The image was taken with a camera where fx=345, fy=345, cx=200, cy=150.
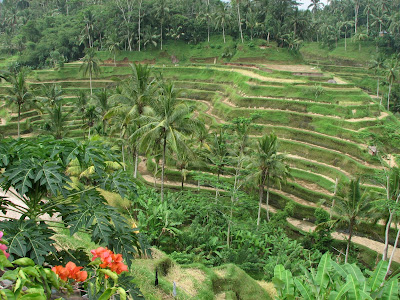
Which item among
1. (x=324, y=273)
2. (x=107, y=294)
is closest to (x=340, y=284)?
(x=324, y=273)

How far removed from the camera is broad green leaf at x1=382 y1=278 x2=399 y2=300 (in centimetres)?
517

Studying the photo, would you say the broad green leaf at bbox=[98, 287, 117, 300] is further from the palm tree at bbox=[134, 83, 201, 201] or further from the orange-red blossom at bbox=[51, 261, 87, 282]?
the palm tree at bbox=[134, 83, 201, 201]

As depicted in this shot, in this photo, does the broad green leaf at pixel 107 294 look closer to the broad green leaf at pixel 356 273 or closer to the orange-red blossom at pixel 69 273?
the orange-red blossom at pixel 69 273

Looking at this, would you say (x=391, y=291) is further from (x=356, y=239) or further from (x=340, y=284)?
(x=356, y=239)

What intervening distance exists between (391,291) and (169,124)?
13.0 metres

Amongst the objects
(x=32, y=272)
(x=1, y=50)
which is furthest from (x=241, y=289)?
(x=1, y=50)

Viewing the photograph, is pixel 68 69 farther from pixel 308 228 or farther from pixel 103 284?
pixel 103 284

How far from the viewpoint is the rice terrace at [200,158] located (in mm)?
4707

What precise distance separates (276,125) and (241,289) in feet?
84.7

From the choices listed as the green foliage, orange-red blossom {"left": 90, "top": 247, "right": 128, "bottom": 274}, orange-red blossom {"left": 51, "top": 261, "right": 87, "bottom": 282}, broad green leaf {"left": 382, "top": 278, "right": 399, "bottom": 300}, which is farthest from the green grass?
the green foliage

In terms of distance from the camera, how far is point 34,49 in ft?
206

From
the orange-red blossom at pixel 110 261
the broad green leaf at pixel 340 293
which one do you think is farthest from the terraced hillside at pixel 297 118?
the orange-red blossom at pixel 110 261

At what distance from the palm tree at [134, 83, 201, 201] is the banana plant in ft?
34.6

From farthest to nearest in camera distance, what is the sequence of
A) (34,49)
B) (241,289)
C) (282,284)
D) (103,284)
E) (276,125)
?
(34,49), (276,125), (241,289), (282,284), (103,284)
